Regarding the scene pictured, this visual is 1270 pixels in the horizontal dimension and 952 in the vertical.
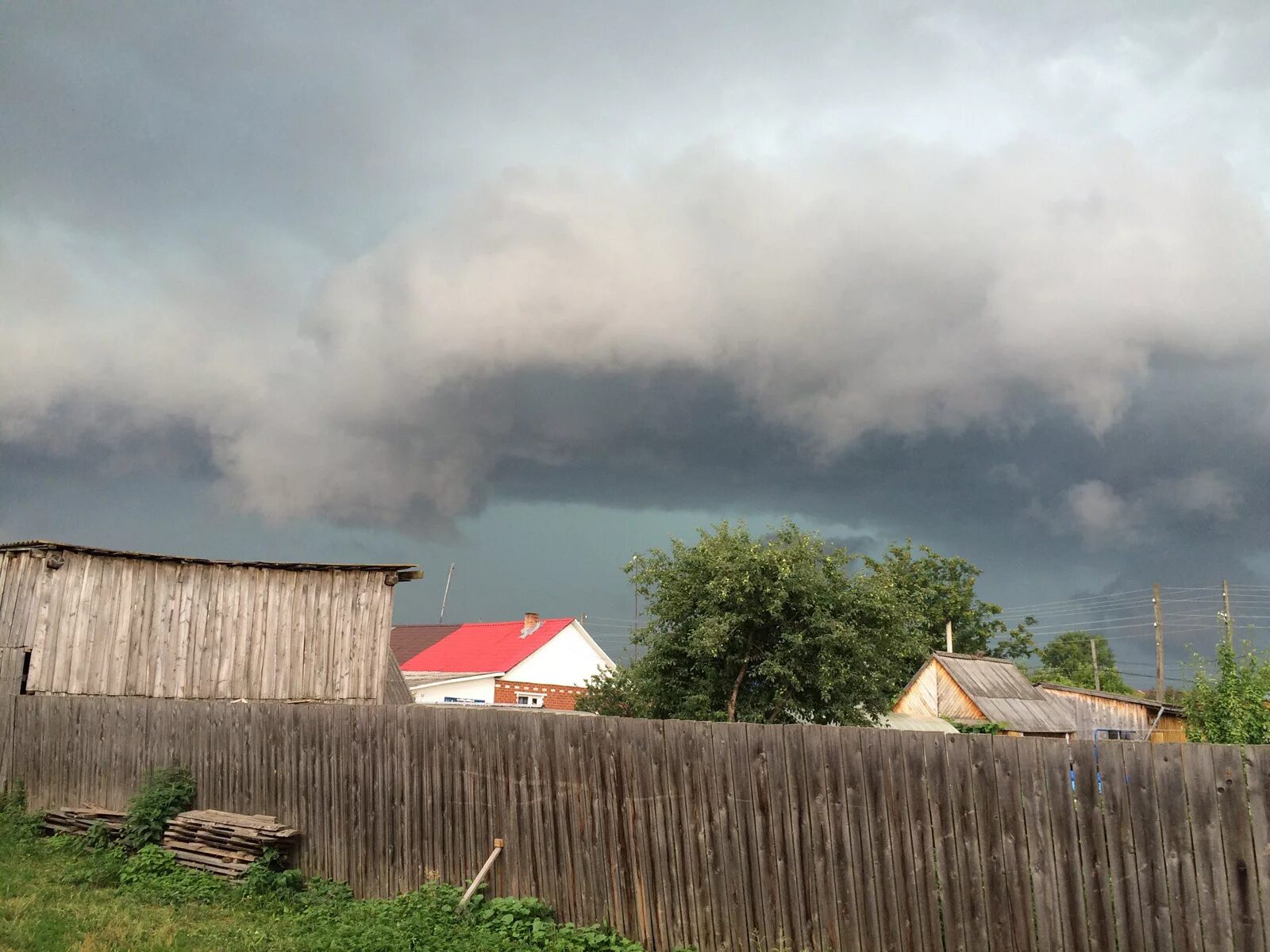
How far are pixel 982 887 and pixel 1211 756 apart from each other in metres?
1.85

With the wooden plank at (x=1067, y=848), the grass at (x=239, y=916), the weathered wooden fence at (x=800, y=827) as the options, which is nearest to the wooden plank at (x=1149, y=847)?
the weathered wooden fence at (x=800, y=827)

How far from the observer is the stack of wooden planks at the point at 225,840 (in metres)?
11.4

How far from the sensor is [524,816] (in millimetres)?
9641

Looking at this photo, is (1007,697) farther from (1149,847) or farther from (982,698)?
(1149,847)

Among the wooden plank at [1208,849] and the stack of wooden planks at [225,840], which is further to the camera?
the stack of wooden planks at [225,840]

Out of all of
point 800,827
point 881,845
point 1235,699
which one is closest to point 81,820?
point 800,827

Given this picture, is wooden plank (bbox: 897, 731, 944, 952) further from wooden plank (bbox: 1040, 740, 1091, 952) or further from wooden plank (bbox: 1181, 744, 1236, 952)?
wooden plank (bbox: 1181, 744, 1236, 952)

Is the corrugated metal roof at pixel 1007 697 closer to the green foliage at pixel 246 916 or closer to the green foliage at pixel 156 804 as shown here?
the green foliage at pixel 156 804

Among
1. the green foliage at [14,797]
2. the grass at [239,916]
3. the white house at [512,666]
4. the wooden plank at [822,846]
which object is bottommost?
the grass at [239,916]

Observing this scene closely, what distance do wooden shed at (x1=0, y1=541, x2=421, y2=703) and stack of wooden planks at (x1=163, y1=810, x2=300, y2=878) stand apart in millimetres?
6134

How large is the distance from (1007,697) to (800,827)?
38.4 meters

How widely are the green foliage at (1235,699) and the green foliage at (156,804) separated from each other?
1750 cm

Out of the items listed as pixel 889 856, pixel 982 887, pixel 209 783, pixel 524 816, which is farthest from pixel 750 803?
pixel 209 783

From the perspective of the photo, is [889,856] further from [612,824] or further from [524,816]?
[524,816]
